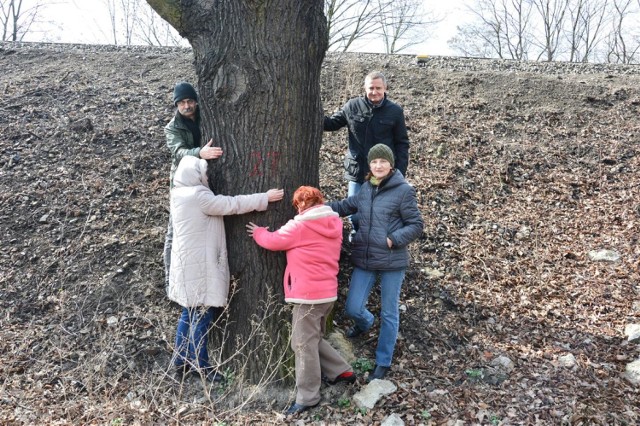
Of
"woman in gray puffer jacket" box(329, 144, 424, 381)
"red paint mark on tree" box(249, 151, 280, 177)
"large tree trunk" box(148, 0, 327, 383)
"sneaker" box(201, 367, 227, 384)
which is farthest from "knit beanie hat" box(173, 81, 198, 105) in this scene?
"sneaker" box(201, 367, 227, 384)

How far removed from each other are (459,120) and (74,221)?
18.9ft

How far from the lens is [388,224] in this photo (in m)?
3.98

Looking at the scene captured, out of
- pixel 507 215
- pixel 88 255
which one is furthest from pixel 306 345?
pixel 507 215

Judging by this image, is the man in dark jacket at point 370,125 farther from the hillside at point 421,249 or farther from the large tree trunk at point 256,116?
the hillside at point 421,249

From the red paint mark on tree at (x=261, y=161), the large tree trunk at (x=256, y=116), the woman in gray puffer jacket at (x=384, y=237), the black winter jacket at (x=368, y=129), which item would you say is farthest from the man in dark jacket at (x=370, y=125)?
the red paint mark on tree at (x=261, y=161)

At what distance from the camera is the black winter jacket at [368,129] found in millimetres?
4613

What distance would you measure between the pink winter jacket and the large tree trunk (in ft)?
0.68

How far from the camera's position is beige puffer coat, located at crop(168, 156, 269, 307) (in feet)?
12.2

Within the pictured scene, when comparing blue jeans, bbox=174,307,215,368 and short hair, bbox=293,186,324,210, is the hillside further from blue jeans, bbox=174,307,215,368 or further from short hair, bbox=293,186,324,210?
short hair, bbox=293,186,324,210

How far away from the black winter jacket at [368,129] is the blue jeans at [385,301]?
1.11m

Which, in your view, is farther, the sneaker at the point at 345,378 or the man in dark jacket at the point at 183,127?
the man in dark jacket at the point at 183,127

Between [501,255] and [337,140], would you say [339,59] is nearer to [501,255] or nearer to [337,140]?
[337,140]

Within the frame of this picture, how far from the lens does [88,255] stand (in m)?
5.09

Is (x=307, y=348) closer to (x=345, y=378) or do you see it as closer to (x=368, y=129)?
(x=345, y=378)
